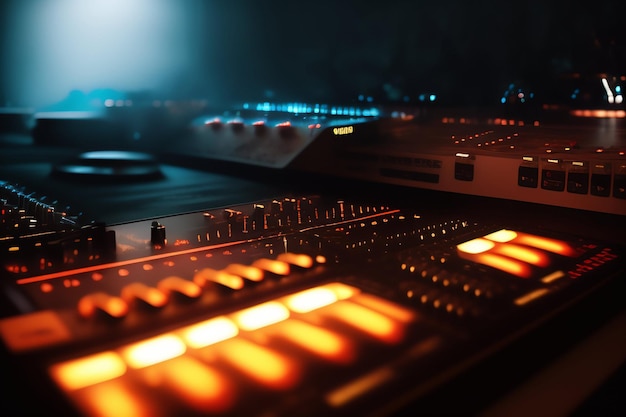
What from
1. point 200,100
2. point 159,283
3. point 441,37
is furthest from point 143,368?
point 200,100

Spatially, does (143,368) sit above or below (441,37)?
below

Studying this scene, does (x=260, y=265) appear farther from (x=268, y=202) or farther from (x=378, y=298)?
(x=268, y=202)

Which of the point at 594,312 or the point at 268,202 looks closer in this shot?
the point at 594,312

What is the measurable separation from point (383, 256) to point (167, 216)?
1.52 feet

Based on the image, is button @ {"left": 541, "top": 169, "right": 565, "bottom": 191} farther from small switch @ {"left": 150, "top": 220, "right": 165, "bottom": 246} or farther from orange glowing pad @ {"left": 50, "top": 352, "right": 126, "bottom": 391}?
orange glowing pad @ {"left": 50, "top": 352, "right": 126, "bottom": 391}

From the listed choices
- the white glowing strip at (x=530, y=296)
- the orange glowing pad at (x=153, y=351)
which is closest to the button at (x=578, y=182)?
the white glowing strip at (x=530, y=296)

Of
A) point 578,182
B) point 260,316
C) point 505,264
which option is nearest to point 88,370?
point 260,316

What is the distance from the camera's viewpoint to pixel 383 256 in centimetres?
77

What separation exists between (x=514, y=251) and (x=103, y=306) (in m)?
0.56

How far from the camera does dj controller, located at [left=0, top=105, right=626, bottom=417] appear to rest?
0.44m

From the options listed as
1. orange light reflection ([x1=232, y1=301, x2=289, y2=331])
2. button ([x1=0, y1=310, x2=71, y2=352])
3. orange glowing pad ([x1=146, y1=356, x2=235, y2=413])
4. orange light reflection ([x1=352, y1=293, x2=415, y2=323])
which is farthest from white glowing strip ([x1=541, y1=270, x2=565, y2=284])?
button ([x1=0, y1=310, x2=71, y2=352])

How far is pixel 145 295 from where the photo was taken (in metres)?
0.58

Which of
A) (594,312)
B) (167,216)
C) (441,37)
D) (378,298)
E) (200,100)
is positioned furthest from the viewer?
(200,100)

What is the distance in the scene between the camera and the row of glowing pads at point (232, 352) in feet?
1.38
